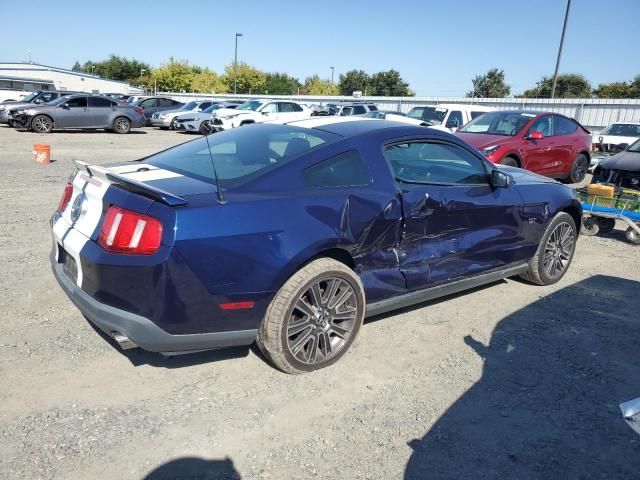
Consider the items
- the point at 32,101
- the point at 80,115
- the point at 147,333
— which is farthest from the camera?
the point at 32,101

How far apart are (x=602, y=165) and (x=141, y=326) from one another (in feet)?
25.0

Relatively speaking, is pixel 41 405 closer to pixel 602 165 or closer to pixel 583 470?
pixel 583 470

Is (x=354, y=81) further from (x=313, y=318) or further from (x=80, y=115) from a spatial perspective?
(x=313, y=318)

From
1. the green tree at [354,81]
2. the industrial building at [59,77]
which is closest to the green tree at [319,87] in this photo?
the green tree at [354,81]

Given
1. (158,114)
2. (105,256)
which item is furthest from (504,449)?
(158,114)

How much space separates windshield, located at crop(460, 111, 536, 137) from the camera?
10.2 m

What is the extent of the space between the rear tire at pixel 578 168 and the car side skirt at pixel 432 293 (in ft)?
25.0

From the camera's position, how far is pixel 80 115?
64.4ft

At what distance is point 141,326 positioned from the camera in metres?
2.69

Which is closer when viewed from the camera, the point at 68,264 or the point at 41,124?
the point at 68,264

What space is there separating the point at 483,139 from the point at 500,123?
966 millimetres

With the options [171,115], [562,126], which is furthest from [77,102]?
[562,126]

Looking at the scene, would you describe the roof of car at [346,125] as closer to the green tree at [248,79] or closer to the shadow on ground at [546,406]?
the shadow on ground at [546,406]

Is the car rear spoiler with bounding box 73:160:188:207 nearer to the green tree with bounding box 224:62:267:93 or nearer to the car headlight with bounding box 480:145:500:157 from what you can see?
the car headlight with bounding box 480:145:500:157
